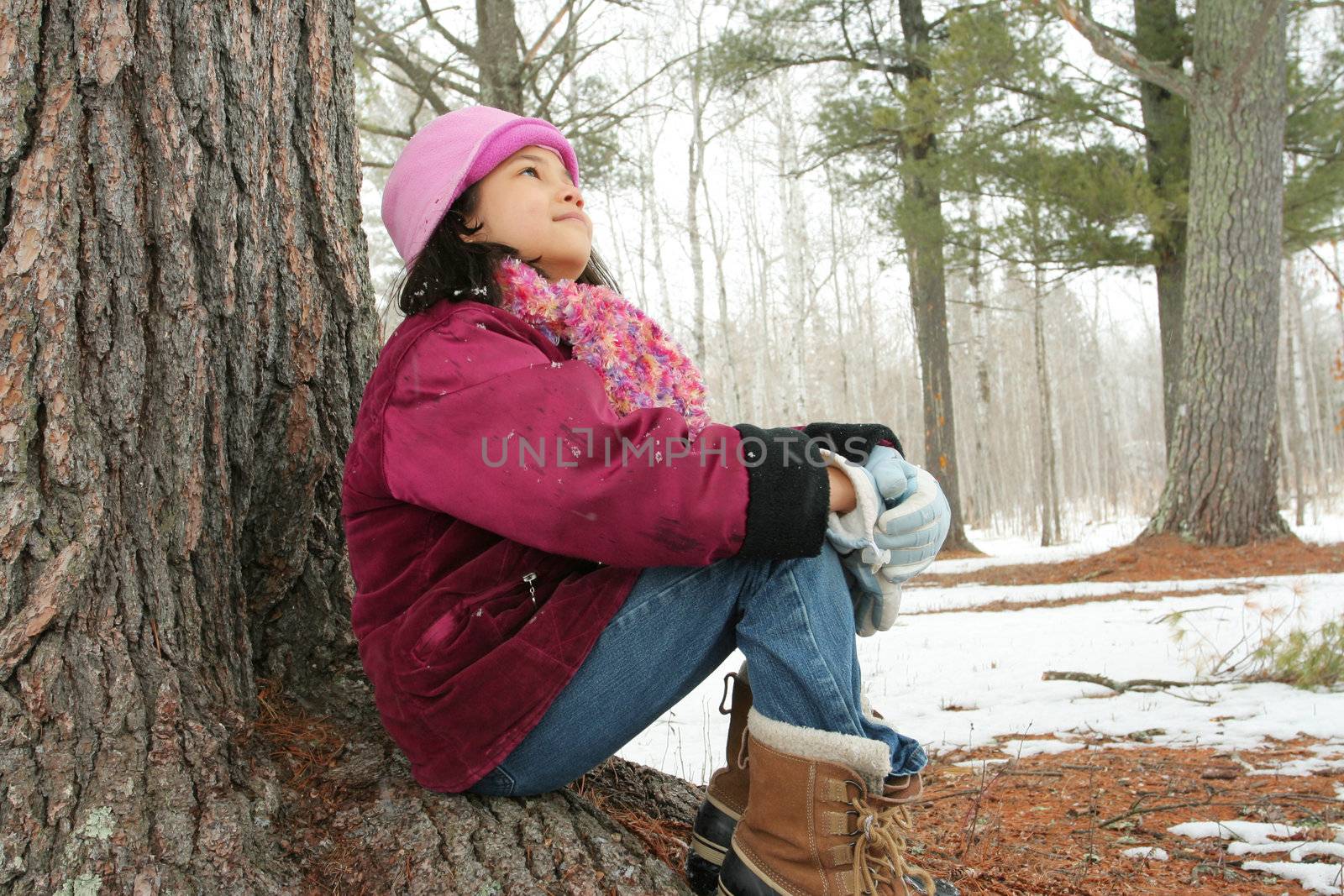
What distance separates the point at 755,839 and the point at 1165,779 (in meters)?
1.33

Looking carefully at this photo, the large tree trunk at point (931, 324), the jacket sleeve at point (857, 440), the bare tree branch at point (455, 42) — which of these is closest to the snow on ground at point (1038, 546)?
the large tree trunk at point (931, 324)

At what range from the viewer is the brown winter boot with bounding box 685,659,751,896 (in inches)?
58.6

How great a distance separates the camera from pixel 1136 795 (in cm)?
203

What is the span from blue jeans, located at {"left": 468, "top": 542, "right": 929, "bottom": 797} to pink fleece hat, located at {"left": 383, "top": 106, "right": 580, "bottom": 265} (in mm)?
745

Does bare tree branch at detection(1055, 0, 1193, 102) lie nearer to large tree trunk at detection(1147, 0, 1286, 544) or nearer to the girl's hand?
large tree trunk at detection(1147, 0, 1286, 544)

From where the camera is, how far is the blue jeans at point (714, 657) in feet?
4.26

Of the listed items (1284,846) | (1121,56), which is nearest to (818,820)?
(1284,846)

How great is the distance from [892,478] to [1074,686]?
7.54ft

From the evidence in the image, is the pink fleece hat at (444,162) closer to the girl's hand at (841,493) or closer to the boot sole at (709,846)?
the girl's hand at (841,493)

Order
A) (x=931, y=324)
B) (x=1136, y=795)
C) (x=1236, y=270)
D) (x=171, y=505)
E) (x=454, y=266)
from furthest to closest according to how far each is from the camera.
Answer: (x=931, y=324) → (x=1236, y=270) → (x=1136, y=795) → (x=454, y=266) → (x=171, y=505)

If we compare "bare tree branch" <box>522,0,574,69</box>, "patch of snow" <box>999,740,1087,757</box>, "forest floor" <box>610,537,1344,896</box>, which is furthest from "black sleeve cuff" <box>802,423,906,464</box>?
"bare tree branch" <box>522,0,574,69</box>

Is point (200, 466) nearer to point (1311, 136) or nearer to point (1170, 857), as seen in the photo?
point (1170, 857)

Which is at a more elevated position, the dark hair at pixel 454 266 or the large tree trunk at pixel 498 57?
the large tree trunk at pixel 498 57

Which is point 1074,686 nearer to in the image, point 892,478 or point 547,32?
point 892,478
